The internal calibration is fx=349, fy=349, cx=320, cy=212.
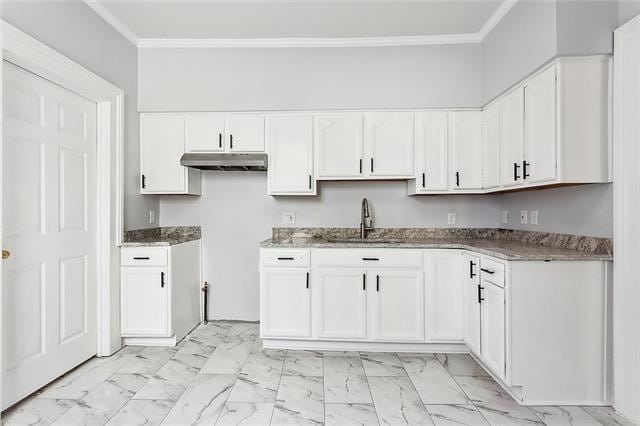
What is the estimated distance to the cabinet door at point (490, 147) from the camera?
9.12 ft

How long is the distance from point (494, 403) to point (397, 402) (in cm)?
58

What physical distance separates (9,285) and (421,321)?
9.00ft

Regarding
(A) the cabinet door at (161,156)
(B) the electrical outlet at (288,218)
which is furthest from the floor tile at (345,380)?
(A) the cabinet door at (161,156)

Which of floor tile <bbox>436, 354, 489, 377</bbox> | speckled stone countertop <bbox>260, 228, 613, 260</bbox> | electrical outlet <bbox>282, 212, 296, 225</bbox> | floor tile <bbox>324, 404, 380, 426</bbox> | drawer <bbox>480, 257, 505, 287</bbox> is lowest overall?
floor tile <bbox>436, 354, 489, 377</bbox>

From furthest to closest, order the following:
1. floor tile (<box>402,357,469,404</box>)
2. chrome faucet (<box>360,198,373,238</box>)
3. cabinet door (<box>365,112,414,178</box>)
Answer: chrome faucet (<box>360,198,373,238</box>) < cabinet door (<box>365,112,414,178</box>) < floor tile (<box>402,357,469,404</box>)

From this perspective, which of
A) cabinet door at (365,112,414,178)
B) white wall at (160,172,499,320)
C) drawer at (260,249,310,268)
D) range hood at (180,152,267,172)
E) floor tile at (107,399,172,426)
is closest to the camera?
floor tile at (107,399,172,426)

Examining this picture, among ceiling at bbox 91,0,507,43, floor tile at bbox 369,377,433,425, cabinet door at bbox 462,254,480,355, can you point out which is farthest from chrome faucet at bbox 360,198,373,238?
ceiling at bbox 91,0,507,43

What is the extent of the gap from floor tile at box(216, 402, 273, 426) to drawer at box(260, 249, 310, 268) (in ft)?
3.49

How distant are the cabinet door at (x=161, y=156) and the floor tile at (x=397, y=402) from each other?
2.32 meters

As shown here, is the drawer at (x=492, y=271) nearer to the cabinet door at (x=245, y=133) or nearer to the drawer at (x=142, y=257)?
the cabinet door at (x=245, y=133)

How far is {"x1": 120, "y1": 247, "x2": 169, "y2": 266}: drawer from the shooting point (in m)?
2.88

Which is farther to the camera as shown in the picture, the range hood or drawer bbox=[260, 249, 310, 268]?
the range hood

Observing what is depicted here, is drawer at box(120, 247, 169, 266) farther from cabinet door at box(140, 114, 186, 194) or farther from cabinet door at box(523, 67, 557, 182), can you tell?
cabinet door at box(523, 67, 557, 182)

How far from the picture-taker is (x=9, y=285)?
6.52ft
